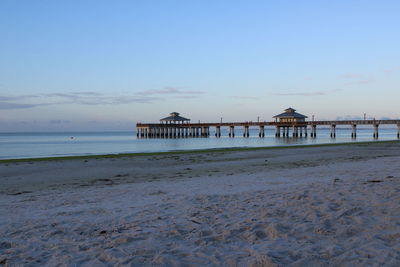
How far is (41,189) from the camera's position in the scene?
9.74m

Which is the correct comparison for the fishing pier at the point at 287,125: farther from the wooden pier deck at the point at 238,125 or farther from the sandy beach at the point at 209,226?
the sandy beach at the point at 209,226

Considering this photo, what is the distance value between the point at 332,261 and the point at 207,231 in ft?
5.46

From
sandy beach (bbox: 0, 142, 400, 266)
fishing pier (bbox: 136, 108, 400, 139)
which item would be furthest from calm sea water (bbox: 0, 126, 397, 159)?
sandy beach (bbox: 0, 142, 400, 266)

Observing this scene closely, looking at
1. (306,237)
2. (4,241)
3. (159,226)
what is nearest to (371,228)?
(306,237)

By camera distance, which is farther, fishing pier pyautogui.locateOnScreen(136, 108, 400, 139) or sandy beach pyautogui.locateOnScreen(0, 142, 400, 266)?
fishing pier pyautogui.locateOnScreen(136, 108, 400, 139)

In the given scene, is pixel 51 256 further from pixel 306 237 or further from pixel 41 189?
pixel 41 189

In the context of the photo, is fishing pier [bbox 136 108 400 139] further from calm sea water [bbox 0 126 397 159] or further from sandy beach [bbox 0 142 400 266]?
sandy beach [bbox 0 142 400 266]

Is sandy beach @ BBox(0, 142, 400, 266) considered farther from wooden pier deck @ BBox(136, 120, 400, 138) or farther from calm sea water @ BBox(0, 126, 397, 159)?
wooden pier deck @ BBox(136, 120, 400, 138)

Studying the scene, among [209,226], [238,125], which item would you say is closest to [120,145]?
[238,125]

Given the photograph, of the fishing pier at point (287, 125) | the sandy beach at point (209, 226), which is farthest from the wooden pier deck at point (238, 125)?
the sandy beach at point (209, 226)

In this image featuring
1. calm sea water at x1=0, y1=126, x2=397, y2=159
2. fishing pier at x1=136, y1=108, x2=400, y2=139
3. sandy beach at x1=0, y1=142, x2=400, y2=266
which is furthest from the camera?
fishing pier at x1=136, y1=108, x2=400, y2=139

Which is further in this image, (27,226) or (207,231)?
(27,226)

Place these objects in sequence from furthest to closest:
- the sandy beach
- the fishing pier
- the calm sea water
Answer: the fishing pier < the calm sea water < the sandy beach

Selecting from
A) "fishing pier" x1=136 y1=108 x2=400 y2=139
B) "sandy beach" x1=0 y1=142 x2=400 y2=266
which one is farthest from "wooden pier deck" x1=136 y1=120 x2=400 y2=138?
"sandy beach" x1=0 y1=142 x2=400 y2=266
